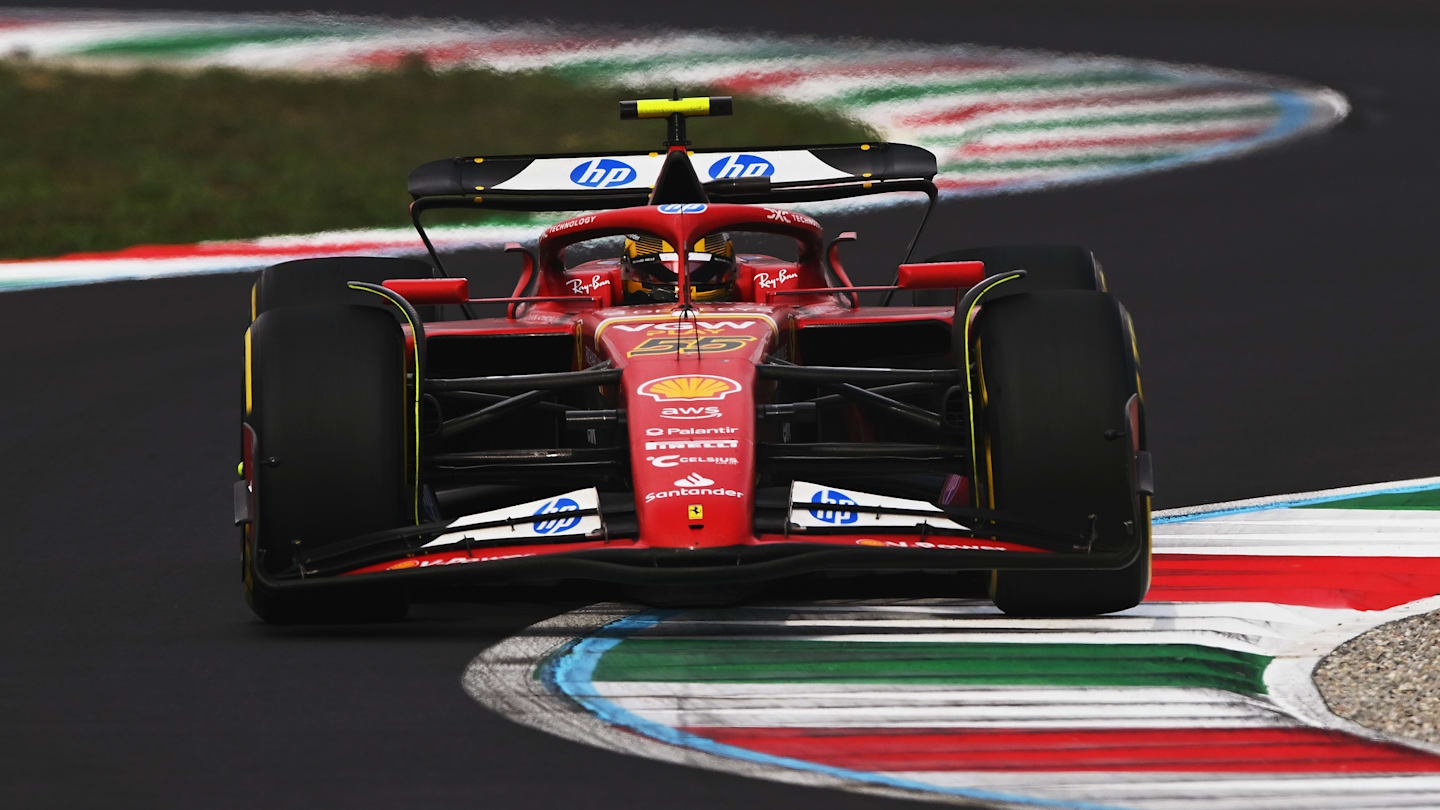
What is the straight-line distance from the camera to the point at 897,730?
634cm

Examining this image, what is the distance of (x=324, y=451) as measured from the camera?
770cm

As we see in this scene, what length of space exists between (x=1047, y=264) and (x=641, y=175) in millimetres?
1720

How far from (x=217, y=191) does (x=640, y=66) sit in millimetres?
4954

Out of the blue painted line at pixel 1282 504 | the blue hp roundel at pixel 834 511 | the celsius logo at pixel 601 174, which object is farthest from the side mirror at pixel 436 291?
the blue painted line at pixel 1282 504

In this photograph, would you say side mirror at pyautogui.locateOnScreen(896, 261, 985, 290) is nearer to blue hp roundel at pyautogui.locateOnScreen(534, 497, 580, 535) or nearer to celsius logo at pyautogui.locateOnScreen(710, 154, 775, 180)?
celsius logo at pyautogui.locateOnScreen(710, 154, 775, 180)

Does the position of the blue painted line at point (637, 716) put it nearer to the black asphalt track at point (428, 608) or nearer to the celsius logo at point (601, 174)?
the black asphalt track at point (428, 608)

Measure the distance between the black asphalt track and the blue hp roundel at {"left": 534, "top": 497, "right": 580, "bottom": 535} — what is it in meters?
0.39

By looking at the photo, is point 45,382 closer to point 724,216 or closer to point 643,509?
point 724,216

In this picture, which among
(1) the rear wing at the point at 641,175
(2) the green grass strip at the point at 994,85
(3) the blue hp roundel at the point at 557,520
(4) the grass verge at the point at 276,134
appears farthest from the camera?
(2) the green grass strip at the point at 994,85

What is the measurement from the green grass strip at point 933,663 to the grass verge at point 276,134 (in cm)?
1240

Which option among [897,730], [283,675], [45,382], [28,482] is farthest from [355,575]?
[45,382]

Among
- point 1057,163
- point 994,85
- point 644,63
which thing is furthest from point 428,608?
point 994,85

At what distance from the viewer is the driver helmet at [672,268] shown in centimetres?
970

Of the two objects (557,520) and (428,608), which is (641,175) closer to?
(428,608)
